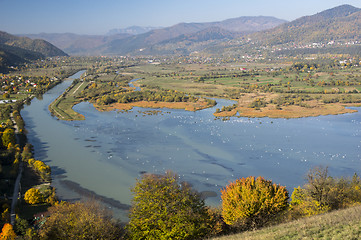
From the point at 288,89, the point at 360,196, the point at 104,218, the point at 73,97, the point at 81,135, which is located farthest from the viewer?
the point at 288,89

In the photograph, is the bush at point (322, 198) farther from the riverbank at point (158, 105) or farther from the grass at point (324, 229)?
the riverbank at point (158, 105)

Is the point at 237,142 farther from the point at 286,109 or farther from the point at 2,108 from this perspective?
the point at 2,108

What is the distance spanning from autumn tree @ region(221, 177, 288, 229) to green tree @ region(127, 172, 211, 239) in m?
2.47

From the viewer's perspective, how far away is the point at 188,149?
47.4 meters

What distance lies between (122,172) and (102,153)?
8198mm

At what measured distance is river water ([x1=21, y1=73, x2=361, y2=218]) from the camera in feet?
122

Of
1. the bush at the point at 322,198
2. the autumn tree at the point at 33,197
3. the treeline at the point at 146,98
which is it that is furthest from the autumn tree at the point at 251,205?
the treeline at the point at 146,98

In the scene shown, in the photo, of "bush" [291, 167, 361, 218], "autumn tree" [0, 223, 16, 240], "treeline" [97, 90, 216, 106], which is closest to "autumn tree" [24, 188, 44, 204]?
"autumn tree" [0, 223, 16, 240]

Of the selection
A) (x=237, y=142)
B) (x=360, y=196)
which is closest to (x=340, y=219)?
(x=360, y=196)

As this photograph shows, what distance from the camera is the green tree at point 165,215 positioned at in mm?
17844

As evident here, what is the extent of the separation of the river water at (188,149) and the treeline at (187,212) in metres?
9.84

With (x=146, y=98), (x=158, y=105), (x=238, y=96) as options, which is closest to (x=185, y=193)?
(x=158, y=105)

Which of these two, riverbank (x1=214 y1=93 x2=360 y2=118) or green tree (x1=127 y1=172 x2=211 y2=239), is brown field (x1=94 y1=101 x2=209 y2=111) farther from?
green tree (x1=127 y1=172 x2=211 y2=239)

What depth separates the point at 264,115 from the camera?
69.6 metres
